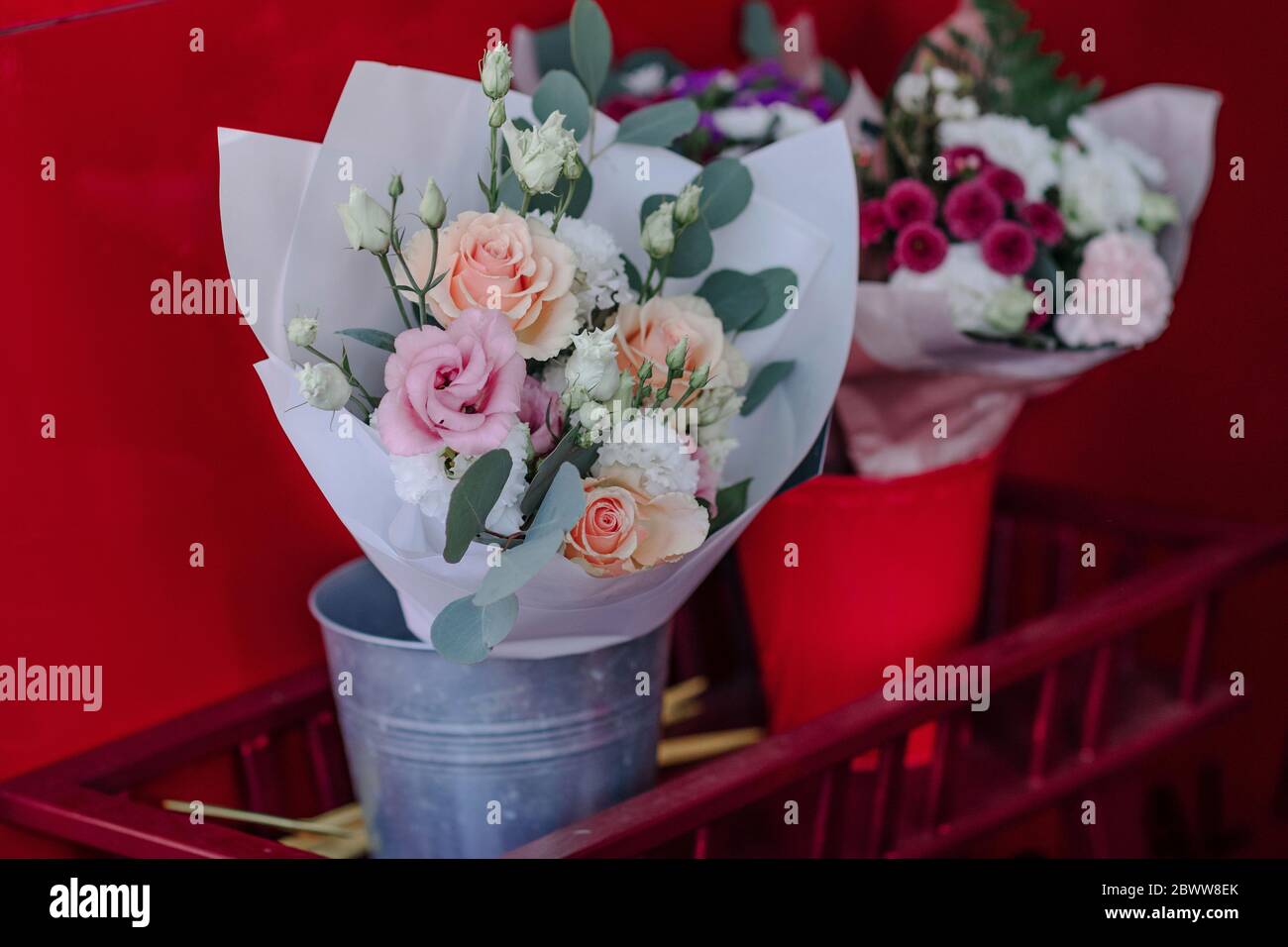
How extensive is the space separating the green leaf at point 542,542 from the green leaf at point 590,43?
35 centimetres

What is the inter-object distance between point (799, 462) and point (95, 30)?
619 mm

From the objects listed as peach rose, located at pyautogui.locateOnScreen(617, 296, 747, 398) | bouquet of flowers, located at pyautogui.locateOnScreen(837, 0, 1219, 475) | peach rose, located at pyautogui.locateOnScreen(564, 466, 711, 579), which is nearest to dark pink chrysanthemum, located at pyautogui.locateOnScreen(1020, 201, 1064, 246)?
bouquet of flowers, located at pyautogui.locateOnScreen(837, 0, 1219, 475)

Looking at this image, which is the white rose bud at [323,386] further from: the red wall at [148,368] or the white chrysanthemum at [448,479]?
the red wall at [148,368]

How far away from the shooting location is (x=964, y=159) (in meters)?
1.28

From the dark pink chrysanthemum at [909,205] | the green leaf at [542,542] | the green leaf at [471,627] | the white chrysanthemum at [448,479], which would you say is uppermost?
the dark pink chrysanthemum at [909,205]

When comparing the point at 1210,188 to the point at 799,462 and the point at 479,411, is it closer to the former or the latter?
the point at 799,462

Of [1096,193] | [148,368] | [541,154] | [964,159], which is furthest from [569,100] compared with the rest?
[1096,193]

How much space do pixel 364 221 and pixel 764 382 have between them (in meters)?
0.35

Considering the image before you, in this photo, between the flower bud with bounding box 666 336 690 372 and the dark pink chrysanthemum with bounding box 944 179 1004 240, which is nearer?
the flower bud with bounding box 666 336 690 372

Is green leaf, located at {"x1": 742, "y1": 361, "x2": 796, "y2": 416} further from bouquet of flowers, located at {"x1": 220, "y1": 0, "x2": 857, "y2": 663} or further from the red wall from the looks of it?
the red wall

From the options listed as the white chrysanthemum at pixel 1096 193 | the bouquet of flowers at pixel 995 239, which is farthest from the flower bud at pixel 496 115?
the white chrysanthemum at pixel 1096 193

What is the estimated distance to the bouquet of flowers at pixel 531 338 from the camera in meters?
0.77

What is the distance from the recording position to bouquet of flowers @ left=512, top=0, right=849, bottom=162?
1257 millimetres

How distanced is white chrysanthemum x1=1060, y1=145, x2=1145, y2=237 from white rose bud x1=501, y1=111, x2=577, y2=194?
69 cm
